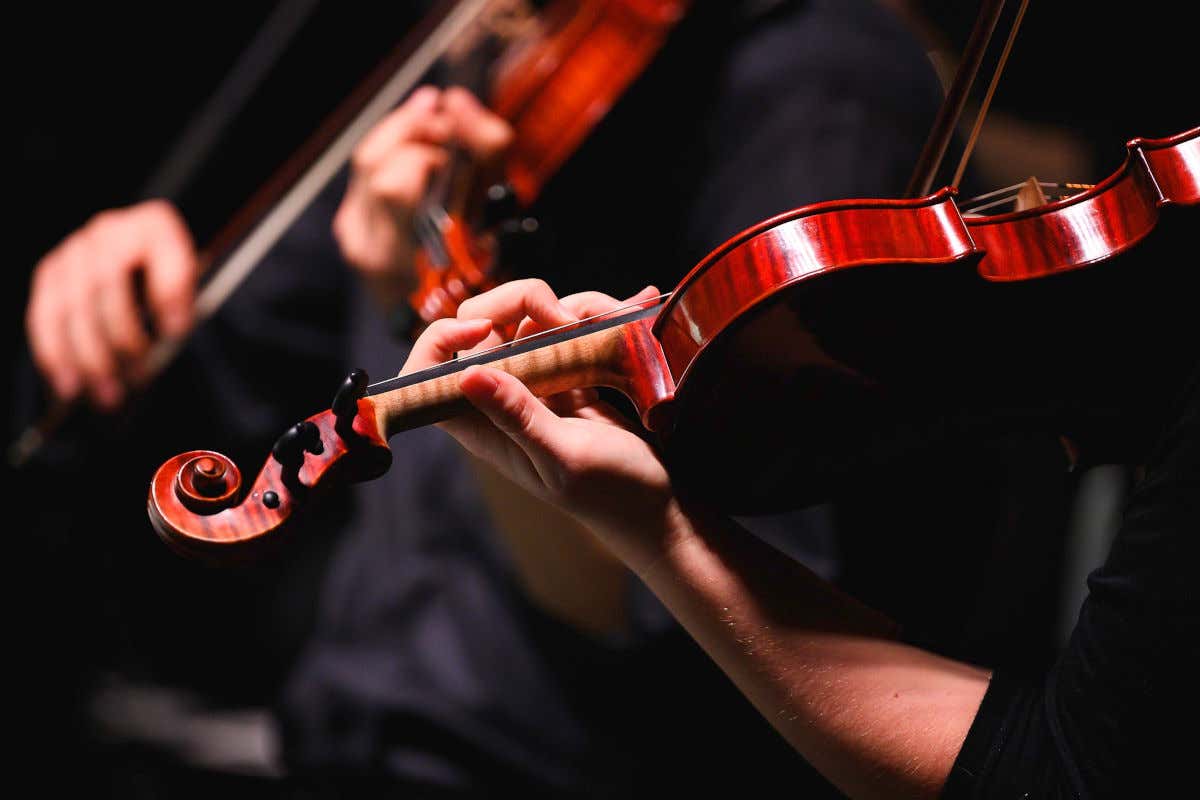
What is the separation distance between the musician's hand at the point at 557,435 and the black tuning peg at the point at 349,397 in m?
0.04

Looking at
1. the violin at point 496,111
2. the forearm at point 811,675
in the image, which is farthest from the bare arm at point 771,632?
the violin at point 496,111

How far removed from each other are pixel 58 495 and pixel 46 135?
0.46 m

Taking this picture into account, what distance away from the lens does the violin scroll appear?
18.1 inches

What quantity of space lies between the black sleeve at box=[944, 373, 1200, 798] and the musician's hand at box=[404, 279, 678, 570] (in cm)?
21

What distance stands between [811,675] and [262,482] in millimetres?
295

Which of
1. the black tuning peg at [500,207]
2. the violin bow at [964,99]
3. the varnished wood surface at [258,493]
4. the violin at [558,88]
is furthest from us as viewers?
the violin at [558,88]

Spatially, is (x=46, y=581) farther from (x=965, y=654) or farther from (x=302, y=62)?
(x=965, y=654)

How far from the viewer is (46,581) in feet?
3.90

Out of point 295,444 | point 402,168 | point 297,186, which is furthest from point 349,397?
point 297,186

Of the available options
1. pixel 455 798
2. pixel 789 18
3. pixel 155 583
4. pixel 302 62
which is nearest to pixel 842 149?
pixel 789 18

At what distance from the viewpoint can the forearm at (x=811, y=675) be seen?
22.5 inches

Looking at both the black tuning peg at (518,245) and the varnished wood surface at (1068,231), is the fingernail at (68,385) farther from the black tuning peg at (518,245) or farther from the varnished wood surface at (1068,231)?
the varnished wood surface at (1068,231)

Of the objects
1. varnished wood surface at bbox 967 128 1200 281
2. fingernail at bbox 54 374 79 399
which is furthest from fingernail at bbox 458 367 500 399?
fingernail at bbox 54 374 79 399

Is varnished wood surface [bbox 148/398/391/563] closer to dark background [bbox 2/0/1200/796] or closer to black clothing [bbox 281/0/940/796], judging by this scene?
black clothing [bbox 281/0/940/796]
